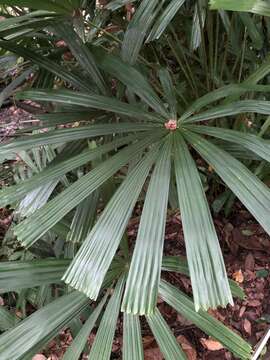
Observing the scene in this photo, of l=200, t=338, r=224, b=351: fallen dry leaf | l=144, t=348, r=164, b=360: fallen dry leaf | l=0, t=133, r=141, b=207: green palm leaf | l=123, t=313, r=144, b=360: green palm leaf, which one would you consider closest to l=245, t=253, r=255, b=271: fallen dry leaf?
l=200, t=338, r=224, b=351: fallen dry leaf

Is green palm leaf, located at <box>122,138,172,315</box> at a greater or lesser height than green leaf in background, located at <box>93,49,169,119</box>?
lesser

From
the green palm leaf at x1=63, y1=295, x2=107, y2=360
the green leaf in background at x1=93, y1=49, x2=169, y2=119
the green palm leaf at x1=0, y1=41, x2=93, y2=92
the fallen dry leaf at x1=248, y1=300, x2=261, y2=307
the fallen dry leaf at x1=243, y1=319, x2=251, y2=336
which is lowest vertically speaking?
the green palm leaf at x1=63, y1=295, x2=107, y2=360

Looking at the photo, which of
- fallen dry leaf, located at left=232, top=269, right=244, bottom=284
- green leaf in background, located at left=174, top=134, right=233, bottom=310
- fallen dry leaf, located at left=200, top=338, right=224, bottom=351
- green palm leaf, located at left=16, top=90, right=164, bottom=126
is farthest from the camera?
fallen dry leaf, located at left=232, top=269, right=244, bottom=284

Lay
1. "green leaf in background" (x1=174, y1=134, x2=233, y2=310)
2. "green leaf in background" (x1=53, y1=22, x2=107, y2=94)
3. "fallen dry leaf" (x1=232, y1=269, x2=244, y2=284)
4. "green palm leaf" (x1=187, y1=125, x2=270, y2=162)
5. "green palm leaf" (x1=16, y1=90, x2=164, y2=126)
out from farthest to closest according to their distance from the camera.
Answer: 1. "fallen dry leaf" (x1=232, y1=269, x2=244, y2=284)
2. "green leaf in background" (x1=53, y1=22, x2=107, y2=94)
3. "green palm leaf" (x1=16, y1=90, x2=164, y2=126)
4. "green palm leaf" (x1=187, y1=125, x2=270, y2=162)
5. "green leaf in background" (x1=174, y1=134, x2=233, y2=310)

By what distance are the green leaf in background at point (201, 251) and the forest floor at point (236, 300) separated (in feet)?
2.33

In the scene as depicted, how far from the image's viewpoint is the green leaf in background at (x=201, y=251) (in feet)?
2.02

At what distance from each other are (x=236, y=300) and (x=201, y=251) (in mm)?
788

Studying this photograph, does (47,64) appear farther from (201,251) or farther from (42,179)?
(201,251)

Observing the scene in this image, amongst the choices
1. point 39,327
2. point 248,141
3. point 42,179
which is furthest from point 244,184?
point 39,327

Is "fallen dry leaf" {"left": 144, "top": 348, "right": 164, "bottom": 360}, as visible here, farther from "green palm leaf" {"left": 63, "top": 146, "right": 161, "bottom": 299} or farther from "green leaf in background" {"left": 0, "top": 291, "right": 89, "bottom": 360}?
"green palm leaf" {"left": 63, "top": 146, "right": 161, "bottom": 299}

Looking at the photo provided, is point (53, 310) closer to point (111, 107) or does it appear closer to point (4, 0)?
point (111, 107)

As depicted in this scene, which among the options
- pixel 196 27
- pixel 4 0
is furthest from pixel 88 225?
A: pixel 196 27

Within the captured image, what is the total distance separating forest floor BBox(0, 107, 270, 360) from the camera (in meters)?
1.29

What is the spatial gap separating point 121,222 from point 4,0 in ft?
1.40
